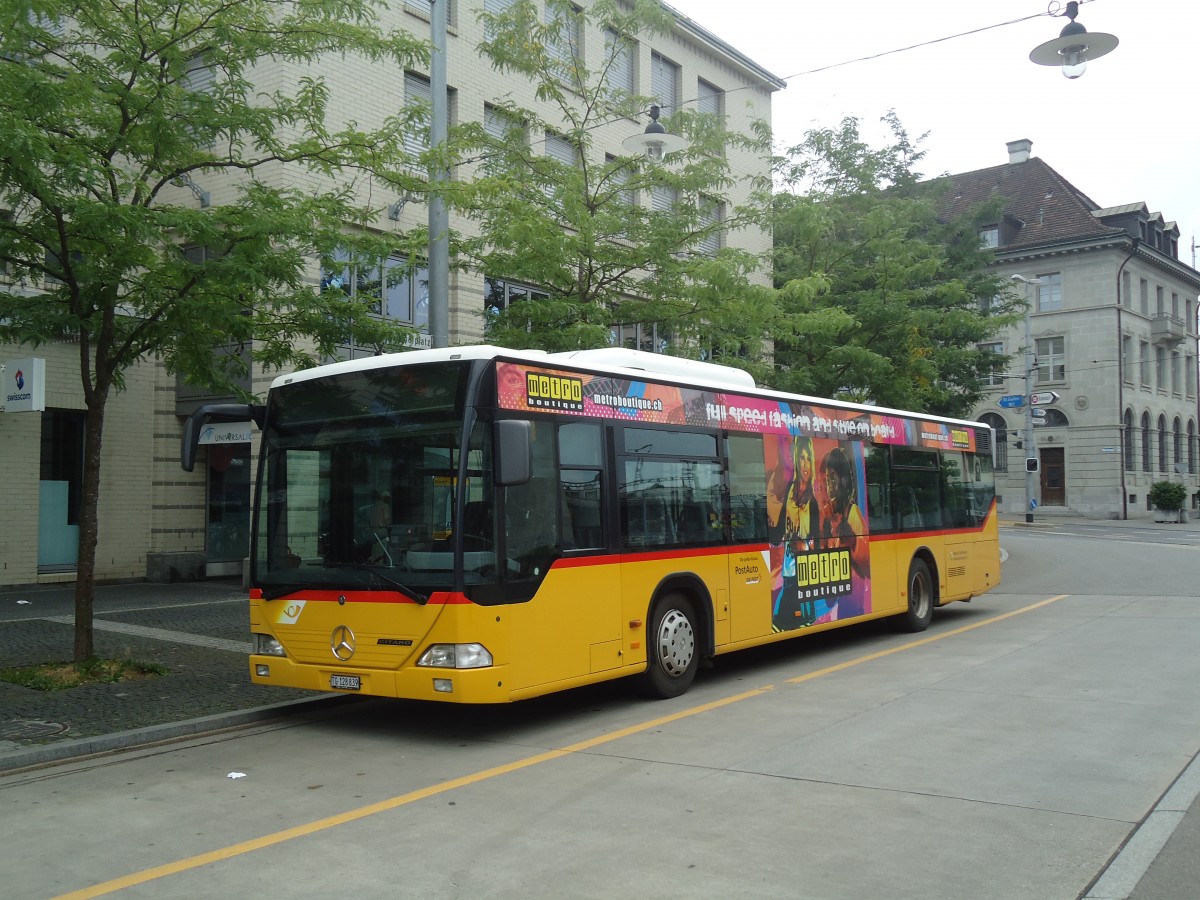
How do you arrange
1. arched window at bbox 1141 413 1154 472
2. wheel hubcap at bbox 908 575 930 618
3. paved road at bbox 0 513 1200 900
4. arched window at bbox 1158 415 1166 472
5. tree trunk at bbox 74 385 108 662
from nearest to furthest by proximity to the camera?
paved road at bbox 0 513 1200 900, tree trunk at bbox 74 385 108 662, wheel hubcap at bbox 908 575 930 618, arched window at bbox 1141 413 1154 472, arched window at bbox 1158 415 1166 472

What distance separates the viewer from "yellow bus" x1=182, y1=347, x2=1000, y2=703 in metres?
7.91

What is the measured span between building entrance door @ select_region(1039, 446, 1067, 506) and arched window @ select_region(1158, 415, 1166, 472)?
745cm

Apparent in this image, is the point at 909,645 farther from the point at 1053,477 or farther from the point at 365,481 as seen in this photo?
the point at 1053,477

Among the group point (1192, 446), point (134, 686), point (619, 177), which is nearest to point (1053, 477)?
point (1192, 446)

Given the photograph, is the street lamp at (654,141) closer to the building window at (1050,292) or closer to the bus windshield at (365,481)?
the bus windshield at (365,481)

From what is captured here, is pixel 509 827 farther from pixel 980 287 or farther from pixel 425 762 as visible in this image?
pixel 980 287

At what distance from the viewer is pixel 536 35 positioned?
1481 centimetres

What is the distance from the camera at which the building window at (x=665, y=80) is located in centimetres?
2680

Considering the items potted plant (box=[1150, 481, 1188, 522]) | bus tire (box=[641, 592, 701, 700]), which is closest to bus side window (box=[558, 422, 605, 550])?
bus tire (box=[641, 592, 701, 700])

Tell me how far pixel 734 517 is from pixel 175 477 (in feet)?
45.5

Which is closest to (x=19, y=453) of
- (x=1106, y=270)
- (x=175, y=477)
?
(x=175, y=477)

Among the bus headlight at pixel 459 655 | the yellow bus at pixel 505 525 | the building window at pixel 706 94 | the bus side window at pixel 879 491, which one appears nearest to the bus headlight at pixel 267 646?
the yellow bus at pixel 505 525

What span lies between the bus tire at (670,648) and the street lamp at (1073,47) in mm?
7551

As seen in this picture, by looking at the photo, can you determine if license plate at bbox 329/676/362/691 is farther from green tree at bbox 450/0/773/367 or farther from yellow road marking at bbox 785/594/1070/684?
green tree at bbox 450/0/773/367
